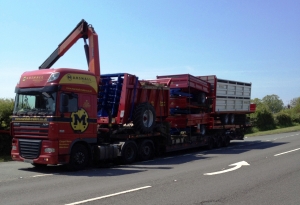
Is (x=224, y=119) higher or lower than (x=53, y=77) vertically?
lower

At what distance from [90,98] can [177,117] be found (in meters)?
6.77

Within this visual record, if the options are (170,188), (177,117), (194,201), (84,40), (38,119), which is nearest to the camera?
(194,201)

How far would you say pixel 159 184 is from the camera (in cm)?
988

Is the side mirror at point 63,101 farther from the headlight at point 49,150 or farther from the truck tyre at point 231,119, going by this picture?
the truck tyre at point 231,119

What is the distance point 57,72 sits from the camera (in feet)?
40.2

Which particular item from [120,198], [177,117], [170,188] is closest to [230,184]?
[170,188]

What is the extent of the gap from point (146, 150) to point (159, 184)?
6155 mm

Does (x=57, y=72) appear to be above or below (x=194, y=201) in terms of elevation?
above

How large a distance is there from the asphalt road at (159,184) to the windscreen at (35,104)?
196 centimetres

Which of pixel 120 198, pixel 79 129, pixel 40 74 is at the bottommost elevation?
Answer: pixel 120 198

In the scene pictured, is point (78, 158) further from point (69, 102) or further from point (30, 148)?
point (69, 102)

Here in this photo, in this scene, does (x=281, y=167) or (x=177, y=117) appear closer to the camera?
(x=281, y=167)

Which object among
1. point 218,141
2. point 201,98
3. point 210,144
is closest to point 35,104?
point 201,98

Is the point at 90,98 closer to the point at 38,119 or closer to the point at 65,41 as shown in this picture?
the point at 38,119
